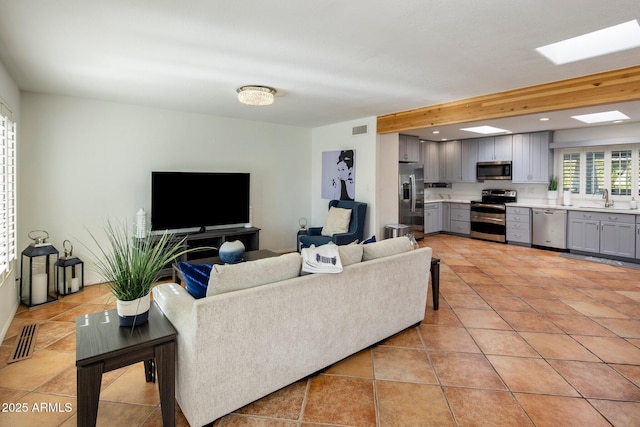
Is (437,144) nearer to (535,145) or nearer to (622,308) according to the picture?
(535,145)

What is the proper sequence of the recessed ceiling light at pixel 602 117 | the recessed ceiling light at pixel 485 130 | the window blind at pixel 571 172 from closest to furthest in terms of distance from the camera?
the recessed ceiling light at pixel 602 117, the recessed ceiling light at pixel 485 130, the window blind at pixel 571 172

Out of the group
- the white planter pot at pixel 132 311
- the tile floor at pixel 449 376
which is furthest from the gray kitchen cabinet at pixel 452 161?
the white planter pot at pixel 132 311

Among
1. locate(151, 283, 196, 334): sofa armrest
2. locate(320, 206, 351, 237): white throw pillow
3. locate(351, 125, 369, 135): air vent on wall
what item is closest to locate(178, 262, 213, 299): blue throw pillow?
locate(151, 283, 196, 334): sofa armrest

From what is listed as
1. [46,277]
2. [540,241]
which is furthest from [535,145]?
[46,277]

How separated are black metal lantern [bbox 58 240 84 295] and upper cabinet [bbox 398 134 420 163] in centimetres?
573

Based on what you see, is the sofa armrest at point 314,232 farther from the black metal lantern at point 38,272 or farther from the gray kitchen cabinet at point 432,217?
the black metal lantern at point 38,272

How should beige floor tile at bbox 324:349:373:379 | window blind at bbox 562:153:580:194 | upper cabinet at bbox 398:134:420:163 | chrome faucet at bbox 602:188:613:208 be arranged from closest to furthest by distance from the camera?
1. beige floor tile at bbox 324:349:373:379
2. chrome faucet at bbox 602:188:613:208
3. window blind at bbox 562:153:580:194
4. upper cabinet at bbox 398:134:420:163

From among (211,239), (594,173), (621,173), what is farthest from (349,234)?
(621,173)

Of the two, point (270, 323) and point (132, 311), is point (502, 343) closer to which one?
point (270, 323)

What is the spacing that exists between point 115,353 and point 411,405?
1.70 m

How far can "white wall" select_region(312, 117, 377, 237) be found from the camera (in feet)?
18.2

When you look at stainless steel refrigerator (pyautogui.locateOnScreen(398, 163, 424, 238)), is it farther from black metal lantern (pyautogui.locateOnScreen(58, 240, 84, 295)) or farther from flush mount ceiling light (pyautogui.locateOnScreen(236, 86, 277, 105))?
black metal lantern (pyautogui.locateOnScreen(58, 240, 84, 295))

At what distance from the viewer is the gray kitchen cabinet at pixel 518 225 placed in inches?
269

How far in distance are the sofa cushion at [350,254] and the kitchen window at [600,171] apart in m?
6.24
